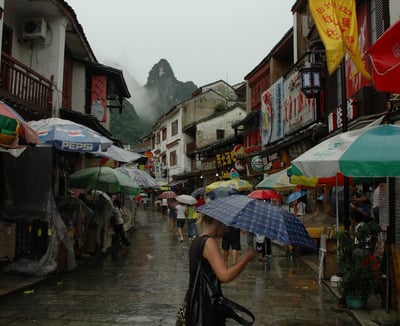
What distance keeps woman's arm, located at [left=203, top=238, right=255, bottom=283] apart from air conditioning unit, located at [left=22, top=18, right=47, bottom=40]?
1222cm

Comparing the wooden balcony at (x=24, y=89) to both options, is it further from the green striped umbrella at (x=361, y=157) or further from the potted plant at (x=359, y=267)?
the potted plant at (x=359, y=267)

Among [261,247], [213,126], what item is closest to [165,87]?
[213,126]

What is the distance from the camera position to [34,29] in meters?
13.8

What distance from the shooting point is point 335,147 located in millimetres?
6480

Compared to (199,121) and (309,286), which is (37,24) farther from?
(199,121)

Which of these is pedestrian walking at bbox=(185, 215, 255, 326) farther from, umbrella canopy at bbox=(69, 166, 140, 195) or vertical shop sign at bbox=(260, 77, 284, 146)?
vertical shop sign at bbox=(260, 77, 284, 146)

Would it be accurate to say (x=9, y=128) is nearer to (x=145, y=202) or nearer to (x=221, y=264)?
(x=221, y=264)

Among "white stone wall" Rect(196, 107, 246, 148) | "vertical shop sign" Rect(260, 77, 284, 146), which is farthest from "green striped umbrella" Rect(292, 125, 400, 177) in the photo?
"white stone wall" Rect(196, 107, 246, 148)

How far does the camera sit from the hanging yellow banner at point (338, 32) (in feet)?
25.7

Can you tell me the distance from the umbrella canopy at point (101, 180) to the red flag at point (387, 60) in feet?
33.9

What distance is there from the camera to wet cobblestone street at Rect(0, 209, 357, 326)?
22.1ft

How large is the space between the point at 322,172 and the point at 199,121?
39.8 m

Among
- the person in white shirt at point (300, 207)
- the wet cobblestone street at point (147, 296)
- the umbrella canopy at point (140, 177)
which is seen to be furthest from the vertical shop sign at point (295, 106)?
the wet cobblestone street at point (147, 296)

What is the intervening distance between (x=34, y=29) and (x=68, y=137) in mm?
5833
